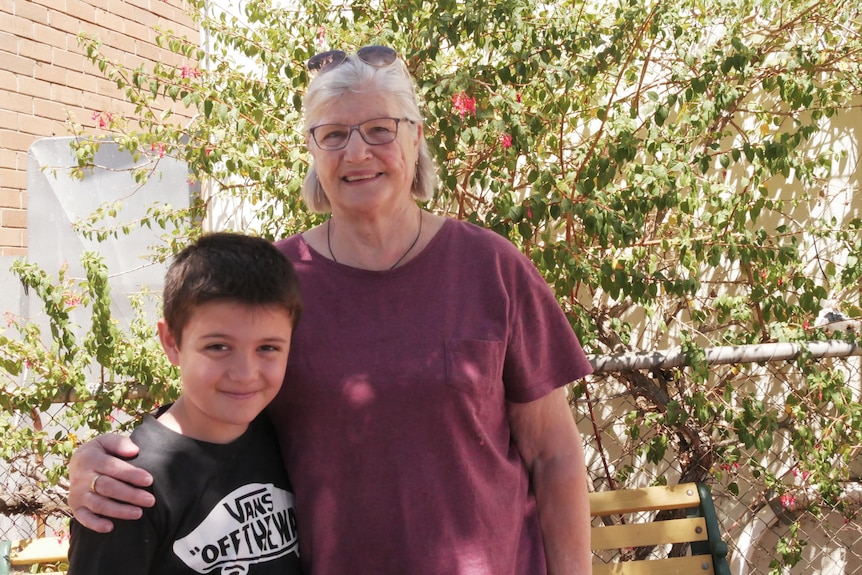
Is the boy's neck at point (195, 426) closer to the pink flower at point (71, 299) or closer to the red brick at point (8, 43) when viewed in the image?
the pink flower at point (71, 299)

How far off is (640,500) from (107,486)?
7.96ft

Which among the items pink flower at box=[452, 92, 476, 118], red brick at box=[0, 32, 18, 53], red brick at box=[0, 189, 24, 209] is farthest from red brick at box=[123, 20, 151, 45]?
pink flower at box=[452, 92, 476, 118]

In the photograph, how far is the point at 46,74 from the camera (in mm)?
6043

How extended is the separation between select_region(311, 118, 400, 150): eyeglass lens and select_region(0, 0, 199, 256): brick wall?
429 centimetres

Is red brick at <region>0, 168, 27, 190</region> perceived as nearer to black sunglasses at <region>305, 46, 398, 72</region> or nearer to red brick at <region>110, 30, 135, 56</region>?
red brick at <region>110, 30, 135, 56</region>

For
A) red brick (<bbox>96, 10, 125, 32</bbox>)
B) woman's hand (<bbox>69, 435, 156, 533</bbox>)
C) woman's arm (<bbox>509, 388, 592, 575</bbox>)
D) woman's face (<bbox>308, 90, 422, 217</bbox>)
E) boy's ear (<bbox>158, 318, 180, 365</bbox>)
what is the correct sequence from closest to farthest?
1. woman's hand (<bbox>69, 435, 156, 533</bbox>)
2. boy's ear (<bbox>158, 318, 180, 365</bbox>)
3. woman's face (<bbox>308, 90, 422, 217</bbox>)
4. woman's arm (<bbox>509, 388, 592, 575</bbox>)
5. red brick (<bbox>96, 10, 125, 32</bbox>)

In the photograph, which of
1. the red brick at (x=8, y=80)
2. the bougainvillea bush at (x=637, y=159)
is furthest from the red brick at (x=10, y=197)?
the bougainvillea bush at (x=637, y=159)

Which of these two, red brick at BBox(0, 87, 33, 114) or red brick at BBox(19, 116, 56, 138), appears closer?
red brick at BBox(0, 87, 33, 114)

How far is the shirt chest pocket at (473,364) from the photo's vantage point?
5.83 feet

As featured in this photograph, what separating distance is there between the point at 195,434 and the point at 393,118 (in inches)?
30.0

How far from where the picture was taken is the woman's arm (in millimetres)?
1981

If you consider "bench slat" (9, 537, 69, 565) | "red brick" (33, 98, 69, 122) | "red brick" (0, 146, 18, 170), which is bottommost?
"bench slat" (9, 537, 69, 565)

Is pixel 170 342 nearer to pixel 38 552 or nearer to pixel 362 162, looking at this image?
pixel 362 162

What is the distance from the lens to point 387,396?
1.75 metres
